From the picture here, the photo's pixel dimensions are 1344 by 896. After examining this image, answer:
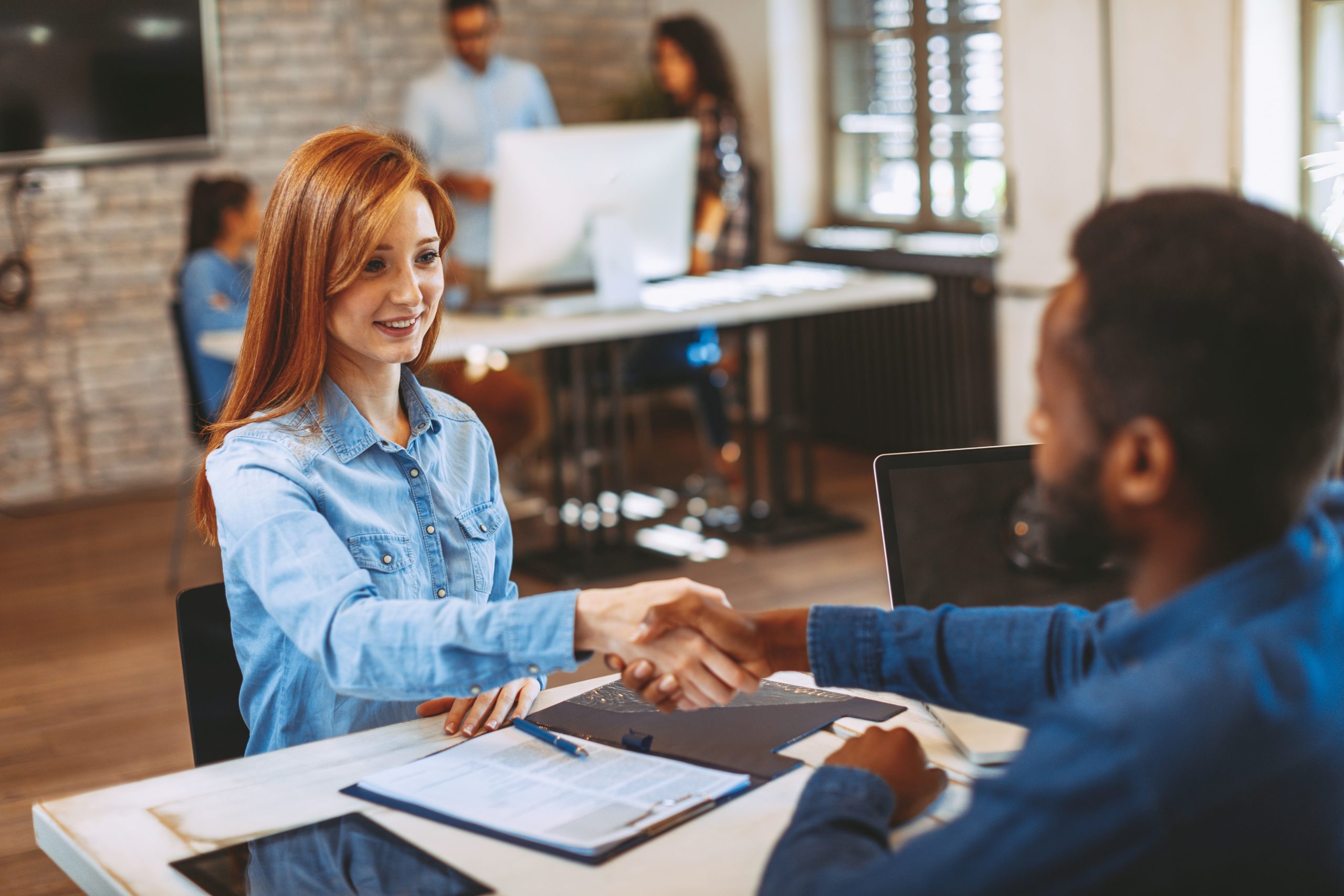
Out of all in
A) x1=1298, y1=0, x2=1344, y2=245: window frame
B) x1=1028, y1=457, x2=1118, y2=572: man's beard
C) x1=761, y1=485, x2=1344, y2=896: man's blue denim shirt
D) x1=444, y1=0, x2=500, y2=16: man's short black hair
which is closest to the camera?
x1=761, y1=485, x2=1344, y2=896: man's blue denim shirt

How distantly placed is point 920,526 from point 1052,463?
0.60m

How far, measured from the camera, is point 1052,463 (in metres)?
0.84

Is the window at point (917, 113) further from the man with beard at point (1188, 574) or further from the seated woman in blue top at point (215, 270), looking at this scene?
the man with beard at point (1188, 574)

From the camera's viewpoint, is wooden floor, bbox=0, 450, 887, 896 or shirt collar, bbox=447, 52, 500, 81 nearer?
wooden floor, bbox=0, 450, 887, 896

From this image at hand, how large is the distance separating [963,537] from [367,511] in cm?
64

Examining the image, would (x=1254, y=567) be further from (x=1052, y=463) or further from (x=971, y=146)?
(x=971, y=146)

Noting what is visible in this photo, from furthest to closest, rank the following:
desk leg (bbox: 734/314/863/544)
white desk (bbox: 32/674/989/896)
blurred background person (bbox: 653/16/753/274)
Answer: blurred background person (bbox: 653/16/753/274) → desk leg (bbox: 734/314/863/544) → white desk (bbox: 32/674/989/896)

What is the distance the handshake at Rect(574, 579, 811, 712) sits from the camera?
1.25m

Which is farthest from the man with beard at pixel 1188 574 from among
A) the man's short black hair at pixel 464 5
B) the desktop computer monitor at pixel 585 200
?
the man's short black hair at pixel 464 5

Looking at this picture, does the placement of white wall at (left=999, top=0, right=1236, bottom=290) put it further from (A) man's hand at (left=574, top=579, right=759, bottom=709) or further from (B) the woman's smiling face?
(A) man's hand at (left=574, top=579, right=759, bottom=709)

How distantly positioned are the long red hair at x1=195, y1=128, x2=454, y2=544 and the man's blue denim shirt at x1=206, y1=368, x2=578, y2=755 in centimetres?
4

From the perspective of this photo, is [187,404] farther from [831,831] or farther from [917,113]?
[831,831]

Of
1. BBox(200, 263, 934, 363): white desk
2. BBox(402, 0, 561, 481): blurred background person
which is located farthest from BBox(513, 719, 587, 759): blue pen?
BBox(402, 0, 561, 481): blurred background person

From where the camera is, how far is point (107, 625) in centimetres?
397
